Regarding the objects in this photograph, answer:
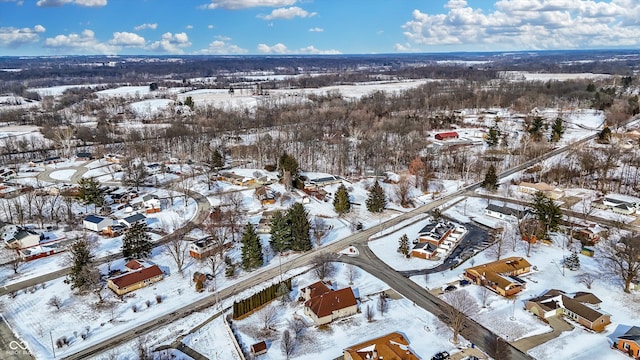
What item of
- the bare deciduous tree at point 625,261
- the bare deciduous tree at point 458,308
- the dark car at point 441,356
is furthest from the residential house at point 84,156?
the bare deciduous tree at point 625,261

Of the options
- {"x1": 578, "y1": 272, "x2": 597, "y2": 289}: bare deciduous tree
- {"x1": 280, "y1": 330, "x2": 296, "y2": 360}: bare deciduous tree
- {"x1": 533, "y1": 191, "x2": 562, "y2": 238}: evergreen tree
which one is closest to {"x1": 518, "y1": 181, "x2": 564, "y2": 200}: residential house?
{"x1": 533, "y1": 191, "x2": 562, "y2": 238}: evergreen tree

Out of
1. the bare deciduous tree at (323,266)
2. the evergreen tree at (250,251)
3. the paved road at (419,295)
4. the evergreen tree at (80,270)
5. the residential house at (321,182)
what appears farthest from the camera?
the residential house at (321,182)

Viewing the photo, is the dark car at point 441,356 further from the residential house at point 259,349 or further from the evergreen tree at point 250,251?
the evergreen tree at point 250,251

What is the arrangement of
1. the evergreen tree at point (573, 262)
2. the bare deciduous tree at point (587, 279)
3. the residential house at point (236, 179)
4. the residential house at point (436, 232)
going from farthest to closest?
1. the residential house at point (236, 179)
2. the residential house at point (436, 232)
3. the evergreen tree at point (573, 262)
4. the bare deciduous tree at point (587, 279)

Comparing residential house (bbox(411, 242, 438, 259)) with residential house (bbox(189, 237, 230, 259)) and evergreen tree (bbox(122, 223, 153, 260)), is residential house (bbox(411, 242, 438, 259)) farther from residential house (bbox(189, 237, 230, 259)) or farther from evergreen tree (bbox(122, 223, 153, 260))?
evergreen tree (bbox(122, 223, 153, 260))

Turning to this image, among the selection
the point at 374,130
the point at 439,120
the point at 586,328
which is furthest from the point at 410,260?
the point at 439,120

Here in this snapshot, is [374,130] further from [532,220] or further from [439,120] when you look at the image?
[532,220]

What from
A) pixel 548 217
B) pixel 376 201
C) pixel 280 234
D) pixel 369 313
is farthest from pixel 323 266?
pixel 548 217
